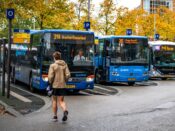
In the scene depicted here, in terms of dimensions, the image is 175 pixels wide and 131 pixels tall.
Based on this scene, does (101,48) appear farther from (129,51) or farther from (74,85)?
(74,85)

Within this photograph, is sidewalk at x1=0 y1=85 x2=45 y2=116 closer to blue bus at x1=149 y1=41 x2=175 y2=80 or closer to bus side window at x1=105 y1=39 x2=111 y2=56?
bus side window at x1=105 y1=39 x2=111 y2=56

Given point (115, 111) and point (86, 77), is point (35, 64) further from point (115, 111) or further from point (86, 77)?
point (115, 111)

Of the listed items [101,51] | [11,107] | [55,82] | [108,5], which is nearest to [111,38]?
[101,51]

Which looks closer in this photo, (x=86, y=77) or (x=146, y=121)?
(x=146, y=121)

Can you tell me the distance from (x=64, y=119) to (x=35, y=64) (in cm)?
966

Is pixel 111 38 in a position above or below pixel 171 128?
above

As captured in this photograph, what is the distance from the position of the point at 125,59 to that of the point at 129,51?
0.50 m

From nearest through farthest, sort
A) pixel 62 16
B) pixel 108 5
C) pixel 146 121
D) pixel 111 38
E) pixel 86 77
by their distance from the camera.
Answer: pixel 146 121, pixel 86 77, pixel 111 38, pixel 62 16, pixel 108 5

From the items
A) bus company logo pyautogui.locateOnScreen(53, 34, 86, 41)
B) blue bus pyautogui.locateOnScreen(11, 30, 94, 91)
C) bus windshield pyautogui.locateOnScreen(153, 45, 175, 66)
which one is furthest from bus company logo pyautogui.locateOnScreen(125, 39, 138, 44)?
bus windshield pyautogui.locateOnScreen(153, 45, 175, 66)

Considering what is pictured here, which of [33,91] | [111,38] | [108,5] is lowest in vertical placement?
[33,91]

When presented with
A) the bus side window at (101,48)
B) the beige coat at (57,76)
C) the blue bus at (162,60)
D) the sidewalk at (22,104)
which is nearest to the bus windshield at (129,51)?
the bus side window at (101,48)

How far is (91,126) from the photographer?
504 inches

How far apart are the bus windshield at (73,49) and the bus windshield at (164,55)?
1517 cm

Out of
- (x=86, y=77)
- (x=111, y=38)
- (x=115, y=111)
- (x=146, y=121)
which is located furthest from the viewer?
(x=111, y=38)
